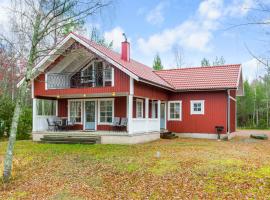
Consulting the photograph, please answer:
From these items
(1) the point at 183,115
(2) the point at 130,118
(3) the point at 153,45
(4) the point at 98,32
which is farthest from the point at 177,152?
(3) the point at 153,45

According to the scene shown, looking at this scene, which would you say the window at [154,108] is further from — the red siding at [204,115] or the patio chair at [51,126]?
the patio chair at [51,126]

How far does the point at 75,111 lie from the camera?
721 inches

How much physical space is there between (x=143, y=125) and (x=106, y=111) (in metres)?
2.92

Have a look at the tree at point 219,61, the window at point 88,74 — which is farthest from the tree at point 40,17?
the tree at point 219,61

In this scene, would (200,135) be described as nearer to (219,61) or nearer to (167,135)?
(167,135)

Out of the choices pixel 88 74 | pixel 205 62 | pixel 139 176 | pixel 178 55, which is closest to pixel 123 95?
pixel 88 74

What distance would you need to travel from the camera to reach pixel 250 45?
24.6 ft

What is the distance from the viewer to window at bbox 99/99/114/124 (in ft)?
57.1

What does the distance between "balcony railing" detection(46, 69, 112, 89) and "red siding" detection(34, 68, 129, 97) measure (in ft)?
1.40

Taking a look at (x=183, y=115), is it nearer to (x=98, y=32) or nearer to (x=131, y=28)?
(x=131, y=28)

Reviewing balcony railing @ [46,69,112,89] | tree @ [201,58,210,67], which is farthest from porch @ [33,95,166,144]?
tree @ [201,58,210,67]

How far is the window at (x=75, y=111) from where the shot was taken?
18.1 metres

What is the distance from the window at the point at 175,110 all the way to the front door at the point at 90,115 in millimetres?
5126

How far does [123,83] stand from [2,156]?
6270 mm
